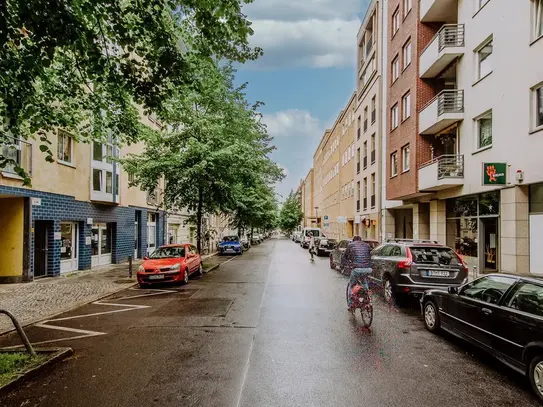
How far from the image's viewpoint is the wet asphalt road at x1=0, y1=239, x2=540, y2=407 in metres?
4.49

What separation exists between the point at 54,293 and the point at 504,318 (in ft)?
38.9

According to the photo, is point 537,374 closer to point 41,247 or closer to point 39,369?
point 39,369

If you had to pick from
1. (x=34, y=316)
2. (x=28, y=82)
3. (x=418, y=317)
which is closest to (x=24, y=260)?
(x=34, y=316)

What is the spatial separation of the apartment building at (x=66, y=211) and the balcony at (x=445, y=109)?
13.6 meters

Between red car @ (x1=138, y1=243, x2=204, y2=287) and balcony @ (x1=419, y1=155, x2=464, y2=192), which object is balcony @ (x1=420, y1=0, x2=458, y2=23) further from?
red car @ (x1=138, y1=243, x2=204, y2=287)

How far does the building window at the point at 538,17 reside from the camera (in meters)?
12.4

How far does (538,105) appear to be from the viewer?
1238 cm

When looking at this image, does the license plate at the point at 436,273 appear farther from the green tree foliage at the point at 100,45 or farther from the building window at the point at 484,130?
the building window at the point at 484,130

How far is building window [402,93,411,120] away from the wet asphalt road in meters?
14.8

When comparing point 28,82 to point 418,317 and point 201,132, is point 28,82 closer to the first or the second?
point 418,317

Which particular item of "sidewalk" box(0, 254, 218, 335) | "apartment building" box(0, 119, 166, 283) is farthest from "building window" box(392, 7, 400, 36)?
"sidewalk" box(0, 254, 218, 335)

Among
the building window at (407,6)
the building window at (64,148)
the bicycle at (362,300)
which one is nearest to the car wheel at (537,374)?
the bicycle at (362,300)

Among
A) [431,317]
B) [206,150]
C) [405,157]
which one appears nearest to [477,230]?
[405,157]

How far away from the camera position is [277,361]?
5.69m
